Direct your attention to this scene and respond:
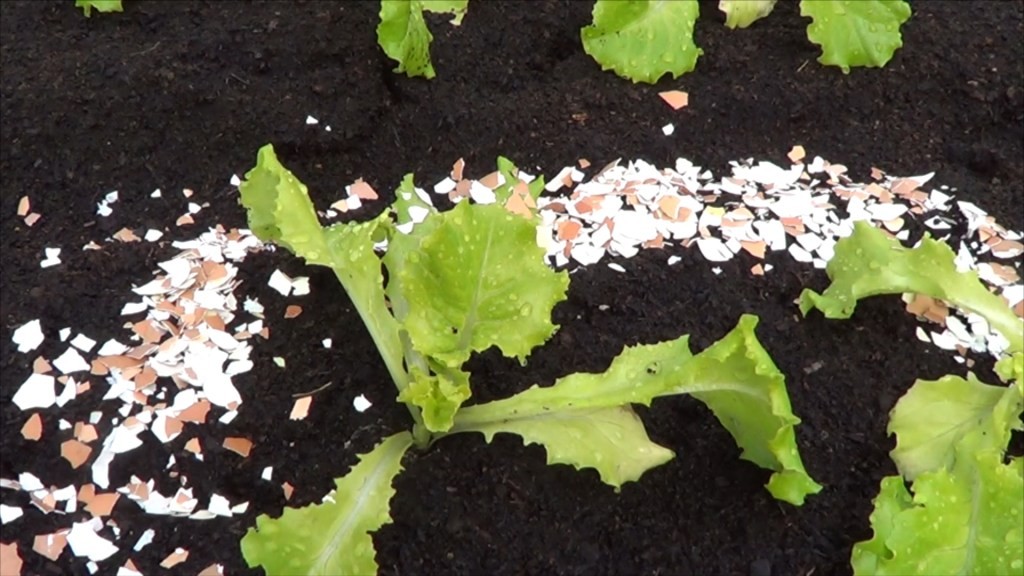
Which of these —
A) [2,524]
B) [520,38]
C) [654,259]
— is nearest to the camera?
[2,524]

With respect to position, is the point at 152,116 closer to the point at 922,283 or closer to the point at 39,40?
the point at 39,40

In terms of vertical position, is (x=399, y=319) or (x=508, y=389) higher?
(x=399, y=319)

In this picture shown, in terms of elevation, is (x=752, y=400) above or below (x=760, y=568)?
above

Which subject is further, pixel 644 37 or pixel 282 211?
pixel 644 37

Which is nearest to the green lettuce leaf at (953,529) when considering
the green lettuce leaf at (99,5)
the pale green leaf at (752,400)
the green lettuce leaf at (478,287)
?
the pale green leaf at (752,400)

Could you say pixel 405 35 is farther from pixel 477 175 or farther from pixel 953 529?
pixel 953 529

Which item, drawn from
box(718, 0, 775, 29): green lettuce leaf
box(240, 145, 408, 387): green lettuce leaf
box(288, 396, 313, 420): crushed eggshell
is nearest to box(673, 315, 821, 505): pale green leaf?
box(240, 145, 408, 387): green lettuce leaf

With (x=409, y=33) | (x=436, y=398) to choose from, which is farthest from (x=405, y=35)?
(x=436, y=398)

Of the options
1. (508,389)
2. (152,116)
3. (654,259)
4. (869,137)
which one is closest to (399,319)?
(508,389)
